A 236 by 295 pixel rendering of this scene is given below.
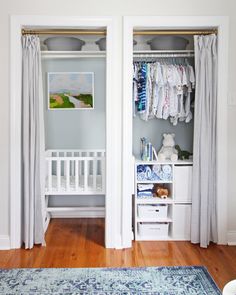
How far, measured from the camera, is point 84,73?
149 inches

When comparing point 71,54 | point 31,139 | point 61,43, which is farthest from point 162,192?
point 61,43

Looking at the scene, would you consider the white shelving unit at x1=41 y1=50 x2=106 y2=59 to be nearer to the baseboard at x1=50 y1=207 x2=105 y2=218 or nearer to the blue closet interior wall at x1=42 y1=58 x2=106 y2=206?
the blue closet interior wall at x1=42 y1=58 x2=106 y2=206

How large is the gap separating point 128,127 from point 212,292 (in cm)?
155

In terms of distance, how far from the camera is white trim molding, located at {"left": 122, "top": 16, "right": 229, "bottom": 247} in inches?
112

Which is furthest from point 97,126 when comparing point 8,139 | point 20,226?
point 20,226

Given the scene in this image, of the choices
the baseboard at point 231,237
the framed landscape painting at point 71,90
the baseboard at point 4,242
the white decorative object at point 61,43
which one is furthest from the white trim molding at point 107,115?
the baseboard at point 231,237

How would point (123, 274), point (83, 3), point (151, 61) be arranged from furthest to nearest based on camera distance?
point (151, 61) → point (83, 3) → point (123, 274)

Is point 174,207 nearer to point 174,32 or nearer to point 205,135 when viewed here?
point 205,135

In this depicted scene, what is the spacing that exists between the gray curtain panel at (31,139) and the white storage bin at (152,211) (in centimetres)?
101

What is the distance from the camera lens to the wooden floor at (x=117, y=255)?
8.35 ft

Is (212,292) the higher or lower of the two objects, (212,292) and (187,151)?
the lower

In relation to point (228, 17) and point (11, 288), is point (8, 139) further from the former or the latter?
point (228, 17)

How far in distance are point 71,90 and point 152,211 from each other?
70.6 inches

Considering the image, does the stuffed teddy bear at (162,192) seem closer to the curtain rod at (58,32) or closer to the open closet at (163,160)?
the open closet at (163,160)
